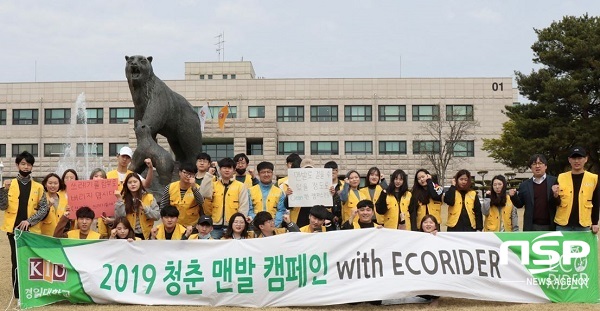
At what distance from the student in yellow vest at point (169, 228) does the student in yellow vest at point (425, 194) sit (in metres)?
2.78

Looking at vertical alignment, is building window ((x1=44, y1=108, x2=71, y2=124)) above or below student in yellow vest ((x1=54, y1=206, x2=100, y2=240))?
above

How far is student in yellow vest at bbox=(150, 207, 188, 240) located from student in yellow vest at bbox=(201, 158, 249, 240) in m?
0.44

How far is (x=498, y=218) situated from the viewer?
27.9ft

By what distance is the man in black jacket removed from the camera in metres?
7.27

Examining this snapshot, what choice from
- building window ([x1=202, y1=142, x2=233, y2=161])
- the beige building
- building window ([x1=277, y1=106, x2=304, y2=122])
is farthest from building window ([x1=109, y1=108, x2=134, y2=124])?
building window ([x1=277, y1=106, x2=304, y2=122])

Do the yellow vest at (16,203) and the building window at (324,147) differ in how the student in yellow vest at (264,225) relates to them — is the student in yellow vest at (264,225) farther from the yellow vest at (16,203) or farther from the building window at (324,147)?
the building window at (324,147)

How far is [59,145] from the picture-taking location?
4931 centimetres

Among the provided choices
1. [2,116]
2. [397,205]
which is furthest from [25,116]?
[397,205]

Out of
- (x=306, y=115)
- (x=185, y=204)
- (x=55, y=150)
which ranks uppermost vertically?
(x=306, y=115)

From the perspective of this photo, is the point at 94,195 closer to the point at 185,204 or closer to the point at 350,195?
the point at 185,204

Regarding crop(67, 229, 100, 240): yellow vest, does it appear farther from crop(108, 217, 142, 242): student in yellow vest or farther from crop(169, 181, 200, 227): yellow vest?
crop(169, 181, 200, 227): yellow vest

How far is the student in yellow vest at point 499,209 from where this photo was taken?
27.1ft

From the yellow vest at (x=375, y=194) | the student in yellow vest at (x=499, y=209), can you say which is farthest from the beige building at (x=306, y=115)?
the yellow vest at (x=375, y=194)

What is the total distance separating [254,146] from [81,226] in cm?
4232
